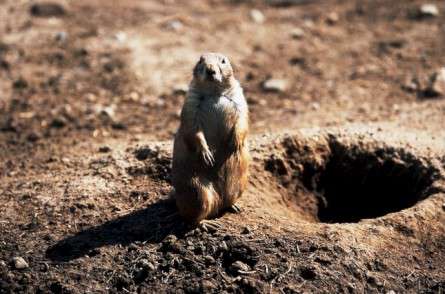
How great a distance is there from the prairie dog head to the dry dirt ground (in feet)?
3.70

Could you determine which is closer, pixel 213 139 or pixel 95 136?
pixel 213 139

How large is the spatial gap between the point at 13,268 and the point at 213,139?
191 cm

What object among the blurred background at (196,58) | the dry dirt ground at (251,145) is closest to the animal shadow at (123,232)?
the dry dirt ground at (251,145)

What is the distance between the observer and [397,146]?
311 inches

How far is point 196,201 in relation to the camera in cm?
637

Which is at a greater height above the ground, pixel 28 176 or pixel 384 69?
pixel 384 69

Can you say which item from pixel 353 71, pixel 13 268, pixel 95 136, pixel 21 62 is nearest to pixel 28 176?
pixel 95 136

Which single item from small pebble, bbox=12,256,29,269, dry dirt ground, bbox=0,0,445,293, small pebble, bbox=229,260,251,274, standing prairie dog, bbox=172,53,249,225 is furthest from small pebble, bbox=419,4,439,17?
small pebble, bbox=12,256,29,269

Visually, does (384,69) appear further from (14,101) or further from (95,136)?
→ (14,101)

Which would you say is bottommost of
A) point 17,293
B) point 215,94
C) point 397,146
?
point 17,293

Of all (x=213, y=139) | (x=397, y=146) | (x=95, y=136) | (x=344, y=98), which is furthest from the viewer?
(x=344, y=98)

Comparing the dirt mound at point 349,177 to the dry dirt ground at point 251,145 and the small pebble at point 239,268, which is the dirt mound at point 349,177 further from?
the small pebble at point 239,268

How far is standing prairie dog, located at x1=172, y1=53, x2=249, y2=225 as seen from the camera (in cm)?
633

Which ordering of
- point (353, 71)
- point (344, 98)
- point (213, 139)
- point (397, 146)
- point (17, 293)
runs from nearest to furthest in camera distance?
point (17, 293)
point (213, 139)
point (397, 146)
point (344, 98)
point (353, 71)
